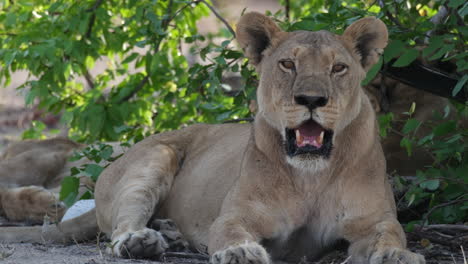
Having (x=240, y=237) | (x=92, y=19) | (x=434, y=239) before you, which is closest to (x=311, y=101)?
(x=240, y=237)

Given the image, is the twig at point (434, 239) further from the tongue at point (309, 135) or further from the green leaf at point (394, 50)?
the tongue at point (309, 135)

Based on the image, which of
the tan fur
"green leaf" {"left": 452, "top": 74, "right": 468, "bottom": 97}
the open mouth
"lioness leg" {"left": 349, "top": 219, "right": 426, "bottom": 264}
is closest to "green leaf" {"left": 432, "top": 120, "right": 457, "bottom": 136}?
"green leaf" {"left": 452, "top": 74, "right": 468, "bottom": 97}

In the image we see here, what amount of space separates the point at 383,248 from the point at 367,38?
3.23ft

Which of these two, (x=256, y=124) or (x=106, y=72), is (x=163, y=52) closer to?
(x=106, y=72)

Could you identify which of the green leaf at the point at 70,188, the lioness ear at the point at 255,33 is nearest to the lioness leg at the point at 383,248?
the lioness ear at the point at 255,33

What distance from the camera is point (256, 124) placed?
140 inches

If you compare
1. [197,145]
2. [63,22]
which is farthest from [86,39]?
[197,145]

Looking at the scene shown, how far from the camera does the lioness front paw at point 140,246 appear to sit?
11.5 ft

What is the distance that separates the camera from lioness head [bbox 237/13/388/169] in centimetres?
311

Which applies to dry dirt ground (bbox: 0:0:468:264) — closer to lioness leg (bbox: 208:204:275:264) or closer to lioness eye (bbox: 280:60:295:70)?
lioness leg (bbox: 208:204:275:264)

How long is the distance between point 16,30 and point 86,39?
0.59m

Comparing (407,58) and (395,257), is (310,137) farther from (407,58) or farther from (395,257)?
(407,58)

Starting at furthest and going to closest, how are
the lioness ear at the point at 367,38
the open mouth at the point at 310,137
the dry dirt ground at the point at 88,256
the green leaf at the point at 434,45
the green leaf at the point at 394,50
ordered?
the green leaf at the point at 394,50
the green leaf at the point at 434,45
the lioness ear at the point at 367,38
the dry dirt ground at the point at 88,256
the open mouth at the point at 310,137

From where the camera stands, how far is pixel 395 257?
116 inches
